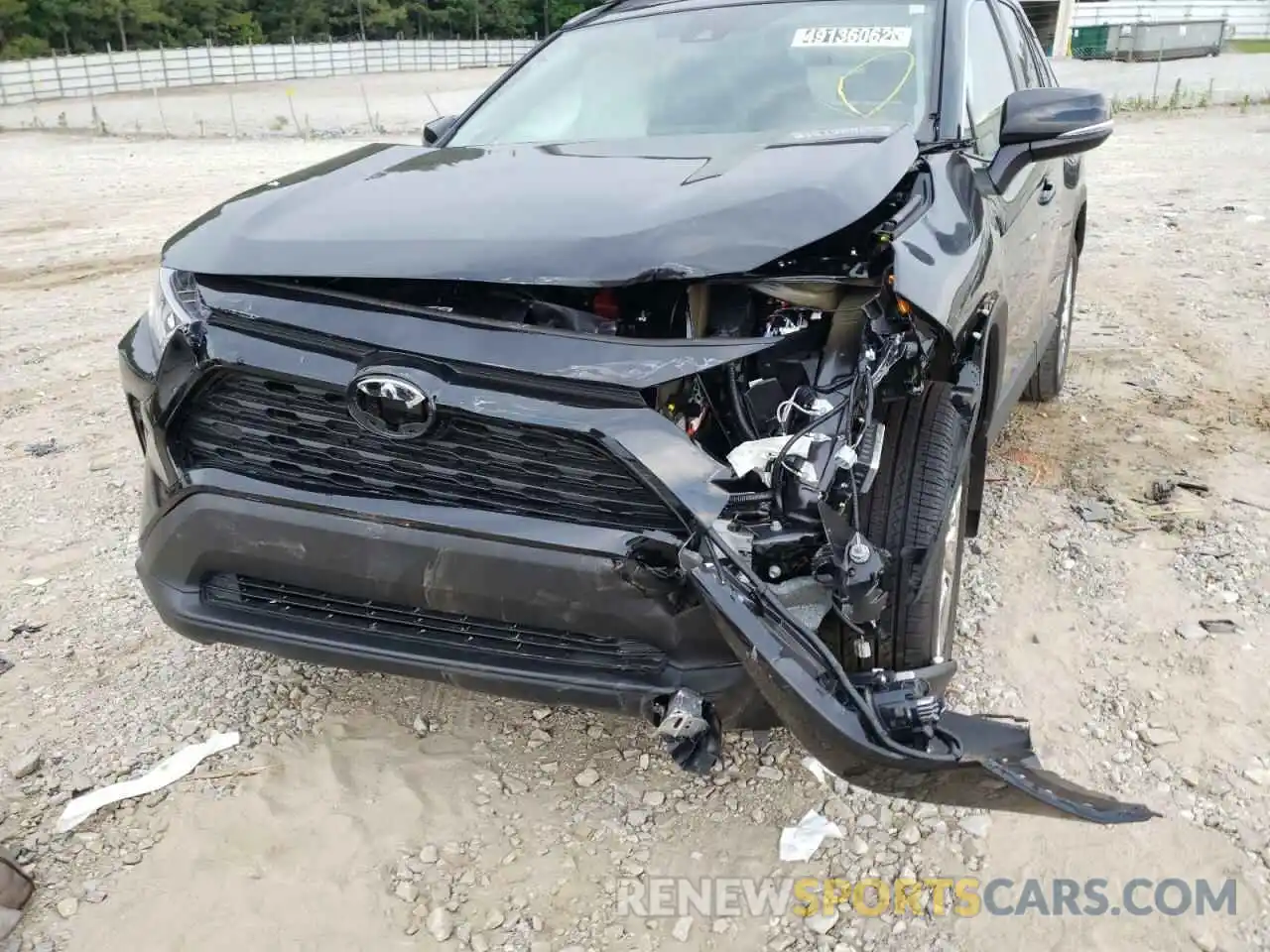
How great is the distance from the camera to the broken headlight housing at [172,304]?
2.11 meters

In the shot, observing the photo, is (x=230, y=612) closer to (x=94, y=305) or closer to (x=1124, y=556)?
(x=1124, y=556)

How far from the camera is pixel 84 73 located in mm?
41938

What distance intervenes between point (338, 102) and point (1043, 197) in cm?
3292

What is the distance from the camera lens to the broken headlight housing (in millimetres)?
2111

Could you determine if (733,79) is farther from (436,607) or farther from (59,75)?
(59,75)

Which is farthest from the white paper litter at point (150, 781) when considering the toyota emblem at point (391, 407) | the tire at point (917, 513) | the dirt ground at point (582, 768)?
the tire at point (917, 513)

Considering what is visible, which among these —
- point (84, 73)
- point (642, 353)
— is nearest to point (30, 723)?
point (642, 353)

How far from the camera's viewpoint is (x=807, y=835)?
7.33ft

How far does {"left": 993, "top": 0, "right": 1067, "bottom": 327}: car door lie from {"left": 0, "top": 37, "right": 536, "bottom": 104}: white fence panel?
36.6 meters


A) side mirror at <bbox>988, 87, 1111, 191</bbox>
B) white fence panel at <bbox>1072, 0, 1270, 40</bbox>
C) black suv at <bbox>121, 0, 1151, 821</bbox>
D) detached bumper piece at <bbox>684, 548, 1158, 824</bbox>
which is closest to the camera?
detached bumper piece at <bbox>684, 548, 1158, 824</bbox>

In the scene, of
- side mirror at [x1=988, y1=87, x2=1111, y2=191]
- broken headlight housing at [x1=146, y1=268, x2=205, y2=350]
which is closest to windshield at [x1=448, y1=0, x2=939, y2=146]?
side mirror at [x1=988, y1=87, x2=1111, y2=191]

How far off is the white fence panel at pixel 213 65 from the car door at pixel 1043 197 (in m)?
36.6

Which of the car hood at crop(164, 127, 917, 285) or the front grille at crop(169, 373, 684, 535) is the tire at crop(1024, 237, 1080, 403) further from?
the front grille at crop(169, 373, 684, 535)

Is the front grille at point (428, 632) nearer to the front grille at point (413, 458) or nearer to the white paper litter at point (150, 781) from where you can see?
the front grille at point (413, 458)
